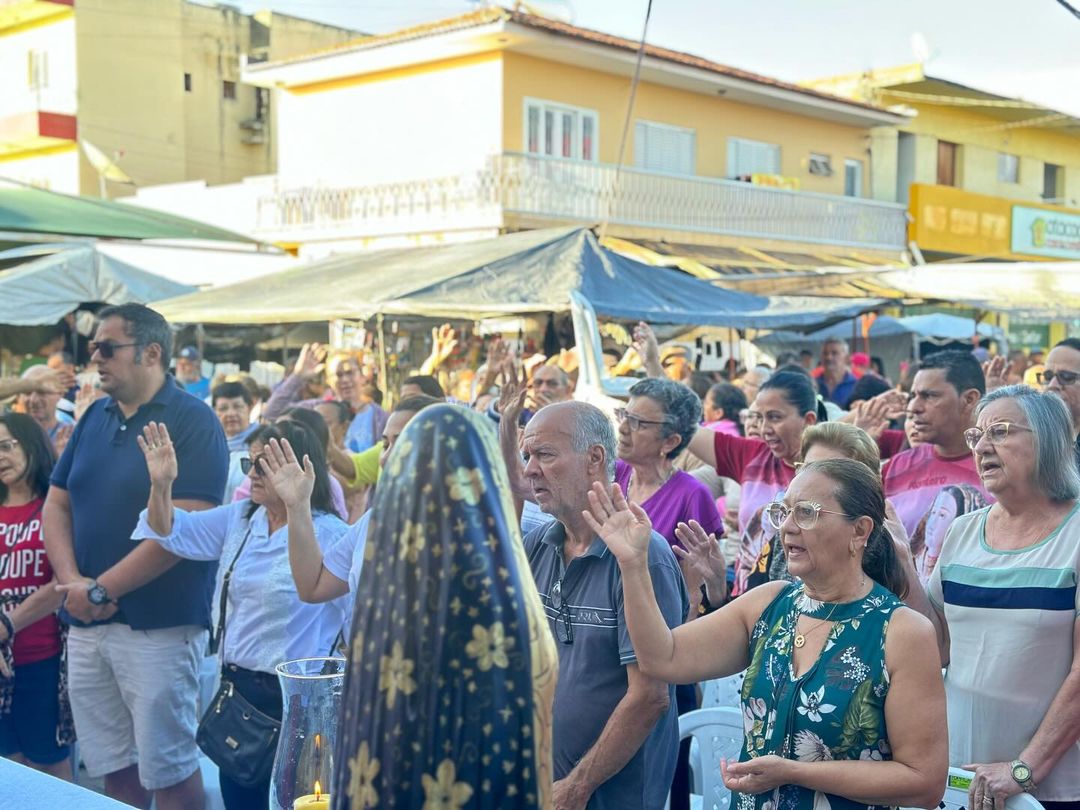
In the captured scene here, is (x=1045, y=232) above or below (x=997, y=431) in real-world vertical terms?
above

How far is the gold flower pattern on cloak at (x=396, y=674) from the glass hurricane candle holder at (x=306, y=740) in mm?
717

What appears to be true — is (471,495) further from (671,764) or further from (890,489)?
→ (890,489)

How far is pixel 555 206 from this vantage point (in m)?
19.7

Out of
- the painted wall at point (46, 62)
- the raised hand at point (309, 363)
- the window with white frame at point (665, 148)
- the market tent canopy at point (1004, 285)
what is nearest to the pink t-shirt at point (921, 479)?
the raised hand at point (309, 363)

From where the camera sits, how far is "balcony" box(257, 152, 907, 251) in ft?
63.4

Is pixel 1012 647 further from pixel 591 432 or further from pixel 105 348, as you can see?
pixel 105 348

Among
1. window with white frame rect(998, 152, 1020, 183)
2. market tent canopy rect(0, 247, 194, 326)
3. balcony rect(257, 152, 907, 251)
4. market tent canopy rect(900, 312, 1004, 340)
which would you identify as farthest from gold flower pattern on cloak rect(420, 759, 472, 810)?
window with white frame rect(998, 152, 1020, 183)

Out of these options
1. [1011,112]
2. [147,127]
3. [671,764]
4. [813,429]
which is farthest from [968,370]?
[1011,112]

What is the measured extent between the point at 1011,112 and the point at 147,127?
861 inches

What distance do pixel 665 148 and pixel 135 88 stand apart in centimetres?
1297

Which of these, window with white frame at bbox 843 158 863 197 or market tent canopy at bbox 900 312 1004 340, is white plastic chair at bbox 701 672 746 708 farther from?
window with white frame at bbox 843 158 863 197

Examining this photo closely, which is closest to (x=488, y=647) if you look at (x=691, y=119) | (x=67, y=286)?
(x=67, y=286)

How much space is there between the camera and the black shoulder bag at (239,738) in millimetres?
3707

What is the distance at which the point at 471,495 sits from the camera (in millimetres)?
1285
